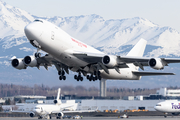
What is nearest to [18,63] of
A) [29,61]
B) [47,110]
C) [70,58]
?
[29,61]

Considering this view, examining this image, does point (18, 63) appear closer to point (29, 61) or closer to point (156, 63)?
point (29, 61)

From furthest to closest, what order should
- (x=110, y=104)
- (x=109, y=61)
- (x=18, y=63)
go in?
(x=110, y=104) < (x=18, y=63) < (x=109, y=61)

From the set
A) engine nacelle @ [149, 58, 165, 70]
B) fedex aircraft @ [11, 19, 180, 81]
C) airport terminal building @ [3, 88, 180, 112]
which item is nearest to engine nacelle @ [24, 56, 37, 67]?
fedex aircraft @ [11, 19, 180, 81]

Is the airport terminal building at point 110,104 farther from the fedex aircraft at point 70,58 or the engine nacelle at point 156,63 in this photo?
the engine nacelle at point 156,63

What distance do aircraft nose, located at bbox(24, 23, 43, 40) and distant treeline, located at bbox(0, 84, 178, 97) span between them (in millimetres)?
55838

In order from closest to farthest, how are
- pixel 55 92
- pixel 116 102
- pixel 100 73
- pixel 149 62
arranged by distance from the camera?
pixel 149 62 → pixel 100 73 → pixel 55 92 → pixel 116 102

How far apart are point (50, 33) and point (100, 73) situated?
944 centimetres

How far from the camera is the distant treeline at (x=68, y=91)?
313ft

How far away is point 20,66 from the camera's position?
47.5 m

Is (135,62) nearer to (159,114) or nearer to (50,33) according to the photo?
(50,33)

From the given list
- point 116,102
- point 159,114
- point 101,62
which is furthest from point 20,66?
point 116,102

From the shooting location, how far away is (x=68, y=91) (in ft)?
315

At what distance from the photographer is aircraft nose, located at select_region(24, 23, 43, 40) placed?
38.5 meters

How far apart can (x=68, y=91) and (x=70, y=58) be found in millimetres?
54922
